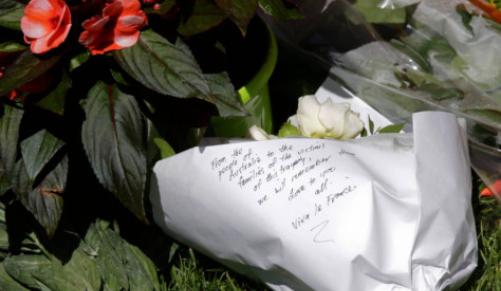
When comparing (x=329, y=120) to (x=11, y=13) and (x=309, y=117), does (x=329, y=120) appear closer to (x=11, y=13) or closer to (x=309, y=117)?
(x=309, y=117)

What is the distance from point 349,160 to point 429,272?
9.1 inches

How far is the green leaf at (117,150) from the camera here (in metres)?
1.49

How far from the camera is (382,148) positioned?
1.54 metres

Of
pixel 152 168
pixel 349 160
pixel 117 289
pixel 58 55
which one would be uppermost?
pixel 58 55

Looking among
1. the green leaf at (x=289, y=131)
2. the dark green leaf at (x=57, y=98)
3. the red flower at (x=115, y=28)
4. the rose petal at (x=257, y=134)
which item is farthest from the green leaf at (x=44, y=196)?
the green leaf at (x=289, y=131)

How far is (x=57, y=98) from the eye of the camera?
148 cm

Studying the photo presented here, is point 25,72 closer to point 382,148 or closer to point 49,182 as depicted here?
point 49,182

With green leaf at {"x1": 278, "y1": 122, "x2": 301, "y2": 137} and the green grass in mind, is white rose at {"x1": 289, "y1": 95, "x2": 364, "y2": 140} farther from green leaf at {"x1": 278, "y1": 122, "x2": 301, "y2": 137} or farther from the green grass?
the green grass

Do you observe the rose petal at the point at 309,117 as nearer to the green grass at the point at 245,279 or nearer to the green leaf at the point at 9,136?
the green grass at the point at 245,279

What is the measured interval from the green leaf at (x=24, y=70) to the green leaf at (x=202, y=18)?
0.75 ft

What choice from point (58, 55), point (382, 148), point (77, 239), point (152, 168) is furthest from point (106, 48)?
point (382, 148)

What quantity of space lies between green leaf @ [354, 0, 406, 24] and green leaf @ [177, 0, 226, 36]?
37 cm

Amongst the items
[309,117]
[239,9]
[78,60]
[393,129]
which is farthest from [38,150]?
[393,129]

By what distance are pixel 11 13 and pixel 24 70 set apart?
136 mm
